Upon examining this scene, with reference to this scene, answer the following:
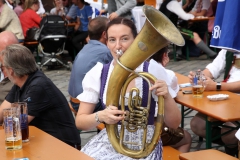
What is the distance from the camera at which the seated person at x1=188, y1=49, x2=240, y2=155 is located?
473 cm

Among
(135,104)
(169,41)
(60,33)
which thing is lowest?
(60,33)

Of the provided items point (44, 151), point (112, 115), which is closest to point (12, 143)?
point (44, 151)

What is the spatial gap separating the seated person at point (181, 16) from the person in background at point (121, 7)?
0.93m

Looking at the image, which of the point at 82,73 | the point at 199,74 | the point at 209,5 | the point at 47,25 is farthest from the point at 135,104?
the point at 209,5

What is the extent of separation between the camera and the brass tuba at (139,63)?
283 cm

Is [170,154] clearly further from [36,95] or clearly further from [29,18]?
[29,18]

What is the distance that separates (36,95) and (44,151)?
864 mm

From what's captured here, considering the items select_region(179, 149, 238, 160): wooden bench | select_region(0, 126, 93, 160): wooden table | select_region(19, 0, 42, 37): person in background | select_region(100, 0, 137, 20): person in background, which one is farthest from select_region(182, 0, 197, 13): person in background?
select_region(0, 126, 93, 160): wooden table

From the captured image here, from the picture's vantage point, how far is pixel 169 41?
2.84m

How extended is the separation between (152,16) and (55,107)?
4.17 feet

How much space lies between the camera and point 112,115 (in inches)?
117

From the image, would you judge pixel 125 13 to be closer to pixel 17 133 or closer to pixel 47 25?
pixel 47 25

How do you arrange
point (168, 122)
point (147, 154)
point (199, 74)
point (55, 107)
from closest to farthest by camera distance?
point (147, 154) < point (168, 122) < point (55, 107) < point (199, 74)

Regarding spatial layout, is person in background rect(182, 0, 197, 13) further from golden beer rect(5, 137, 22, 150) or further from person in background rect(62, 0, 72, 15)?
golden beer rect(5, 137, 22, 150)
